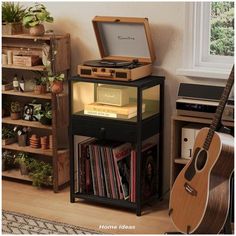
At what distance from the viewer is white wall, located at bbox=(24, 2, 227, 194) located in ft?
12.8

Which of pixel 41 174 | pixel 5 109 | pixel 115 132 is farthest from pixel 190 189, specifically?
pixel 5 109

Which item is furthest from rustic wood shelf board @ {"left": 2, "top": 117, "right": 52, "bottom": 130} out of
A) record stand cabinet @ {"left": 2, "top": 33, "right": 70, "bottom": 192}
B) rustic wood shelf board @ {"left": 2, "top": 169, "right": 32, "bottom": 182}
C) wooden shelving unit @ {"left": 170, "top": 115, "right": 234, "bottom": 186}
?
wooden shelving unit @ {"left": 170, "top": 115, "right": 234, "bottom": 186}

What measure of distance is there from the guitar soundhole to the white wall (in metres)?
0.73

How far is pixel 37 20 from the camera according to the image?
163 inches

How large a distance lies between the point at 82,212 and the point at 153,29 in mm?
1248

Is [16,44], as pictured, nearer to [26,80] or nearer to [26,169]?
[26,80]

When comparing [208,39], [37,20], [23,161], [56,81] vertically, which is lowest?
[23,161]

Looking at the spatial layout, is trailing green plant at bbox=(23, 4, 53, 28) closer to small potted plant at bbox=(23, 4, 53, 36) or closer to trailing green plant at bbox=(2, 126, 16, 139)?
small potted plant at bbox=(23, 4, 53, 36)

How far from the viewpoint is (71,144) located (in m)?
3.96

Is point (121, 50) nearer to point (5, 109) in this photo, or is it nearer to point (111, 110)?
point (111, 110)

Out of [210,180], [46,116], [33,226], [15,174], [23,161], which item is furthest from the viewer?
[15,174]

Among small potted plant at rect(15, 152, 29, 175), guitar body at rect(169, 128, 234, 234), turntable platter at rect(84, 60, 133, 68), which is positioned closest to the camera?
guitar body at rect(169, 128, 234, 234)

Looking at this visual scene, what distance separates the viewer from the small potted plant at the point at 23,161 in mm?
4332

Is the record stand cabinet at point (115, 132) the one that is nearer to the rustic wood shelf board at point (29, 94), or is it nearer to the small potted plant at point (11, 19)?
the rustic wood shelf board at point (29, 94)
